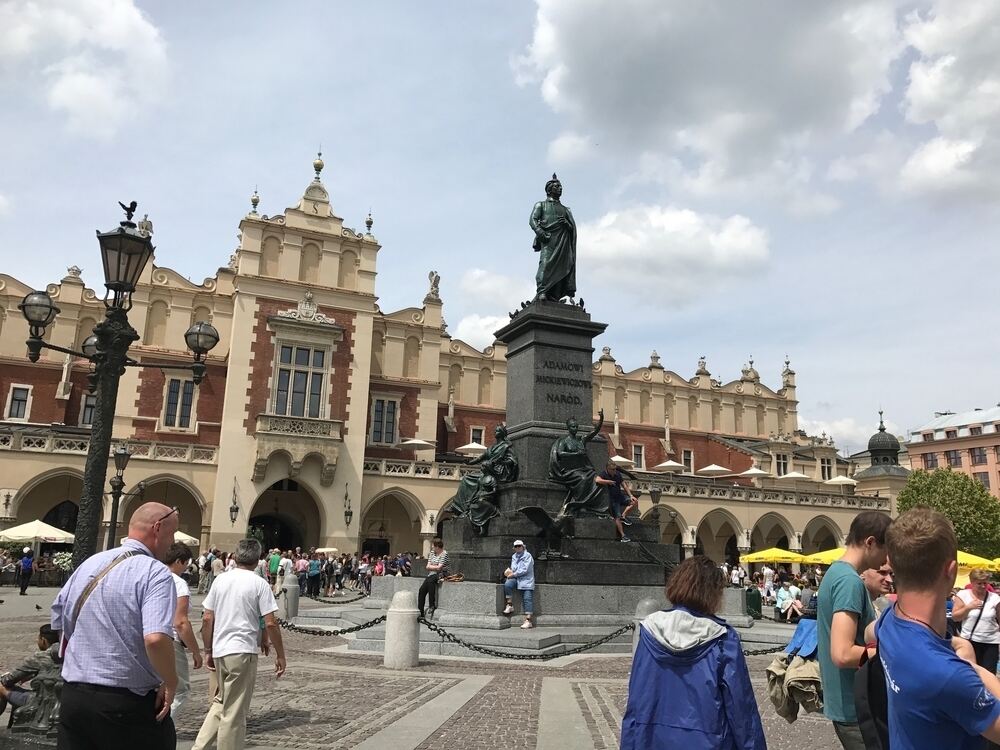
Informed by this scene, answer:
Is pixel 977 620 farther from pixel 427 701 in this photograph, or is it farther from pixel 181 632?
pixel 181 632

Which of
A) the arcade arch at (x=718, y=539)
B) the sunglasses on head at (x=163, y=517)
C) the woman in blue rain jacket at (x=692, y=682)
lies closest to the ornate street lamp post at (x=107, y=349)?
the sunglasses on head at (x=163, y=517)

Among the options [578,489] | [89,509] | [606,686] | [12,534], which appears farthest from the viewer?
[12,534]

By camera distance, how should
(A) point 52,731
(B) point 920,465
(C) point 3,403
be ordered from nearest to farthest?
1. (A) point 52,731
2. (C) point 3,403
3. (B) point 920,465

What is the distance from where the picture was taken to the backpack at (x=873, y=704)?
9.65ft

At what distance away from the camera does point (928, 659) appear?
225 cm

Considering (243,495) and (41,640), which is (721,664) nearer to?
(41,640)

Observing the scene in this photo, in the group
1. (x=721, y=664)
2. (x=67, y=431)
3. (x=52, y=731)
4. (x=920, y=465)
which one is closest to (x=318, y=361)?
(x=67, y=431)

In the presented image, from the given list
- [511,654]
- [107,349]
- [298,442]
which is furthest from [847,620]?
[298,442]

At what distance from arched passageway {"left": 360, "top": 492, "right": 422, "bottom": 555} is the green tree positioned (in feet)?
85.3

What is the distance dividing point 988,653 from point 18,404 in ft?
115

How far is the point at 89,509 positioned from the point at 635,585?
8.11 m

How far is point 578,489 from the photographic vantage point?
41.6 ft

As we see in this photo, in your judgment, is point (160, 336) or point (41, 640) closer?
point (41, 640)

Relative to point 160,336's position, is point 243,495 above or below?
below
